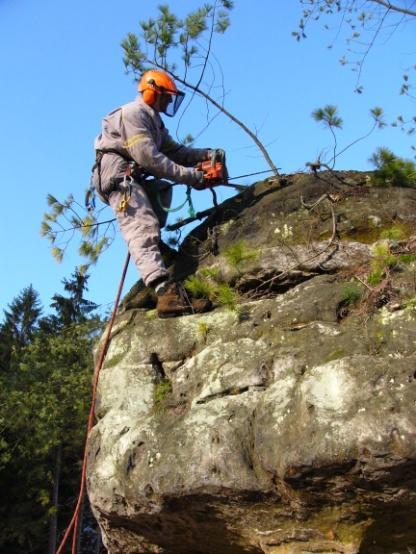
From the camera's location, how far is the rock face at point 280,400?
12.1 ft

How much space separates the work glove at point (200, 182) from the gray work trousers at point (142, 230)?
0.46m

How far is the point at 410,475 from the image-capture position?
3514mm

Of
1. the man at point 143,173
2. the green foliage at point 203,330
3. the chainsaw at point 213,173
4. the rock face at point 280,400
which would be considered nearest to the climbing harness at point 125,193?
the man at point 143,173

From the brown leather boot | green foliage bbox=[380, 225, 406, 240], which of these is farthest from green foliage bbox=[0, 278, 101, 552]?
green foliage bbox=[380, 225, 406, 240]

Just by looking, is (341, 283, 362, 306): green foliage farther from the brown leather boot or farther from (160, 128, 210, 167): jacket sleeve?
(160, 128, 210, 167): jacket sleeve

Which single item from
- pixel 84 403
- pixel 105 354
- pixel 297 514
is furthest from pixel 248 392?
pixel 84 403

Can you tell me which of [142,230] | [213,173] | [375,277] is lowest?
[375,277]

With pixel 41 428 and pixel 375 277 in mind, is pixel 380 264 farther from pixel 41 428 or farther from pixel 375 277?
pixel 41 428

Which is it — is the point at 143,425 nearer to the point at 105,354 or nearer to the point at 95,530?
the point at 105,354

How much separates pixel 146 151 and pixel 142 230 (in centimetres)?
70

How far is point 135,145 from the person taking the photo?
5.79 m

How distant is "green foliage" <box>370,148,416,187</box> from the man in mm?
1542

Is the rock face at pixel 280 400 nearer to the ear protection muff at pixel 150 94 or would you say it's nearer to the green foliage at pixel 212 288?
the green foliage at pixel 212 288

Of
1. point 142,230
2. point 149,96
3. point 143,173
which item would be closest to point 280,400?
point 142,230
